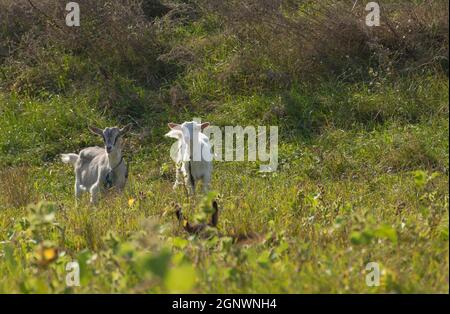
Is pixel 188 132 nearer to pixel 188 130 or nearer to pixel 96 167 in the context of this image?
pixel 188 130

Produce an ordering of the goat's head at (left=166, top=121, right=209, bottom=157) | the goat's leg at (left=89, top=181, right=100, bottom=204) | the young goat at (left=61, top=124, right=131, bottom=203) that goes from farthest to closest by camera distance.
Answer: the young goat at (left=61, top=124, right=131, bottom=203) < the goat's head at (left=166, top=121, right=209, bottom=157) < the goat's leg at (left=89, top=181, right=100, bottom=204)

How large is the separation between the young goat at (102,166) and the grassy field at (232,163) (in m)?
0.32

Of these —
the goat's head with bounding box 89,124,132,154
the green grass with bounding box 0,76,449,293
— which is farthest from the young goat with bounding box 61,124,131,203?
the green grass with bounding box 0,76,449,293

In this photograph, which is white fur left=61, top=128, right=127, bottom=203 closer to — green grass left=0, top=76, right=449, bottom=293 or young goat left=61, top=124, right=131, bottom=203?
young goat left=61, top=124, right=131, bottom=203

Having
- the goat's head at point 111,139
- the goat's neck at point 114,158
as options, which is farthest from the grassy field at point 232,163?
the goat's head at point 111,139

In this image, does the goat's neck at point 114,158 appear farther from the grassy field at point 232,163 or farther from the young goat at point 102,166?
the grassy field at point 232,163

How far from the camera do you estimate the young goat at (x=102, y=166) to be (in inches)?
453

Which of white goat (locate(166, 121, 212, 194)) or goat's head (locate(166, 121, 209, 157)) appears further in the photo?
goat's head (locate(166, 121, 209, 157))

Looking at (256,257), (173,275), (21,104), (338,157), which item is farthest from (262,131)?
(173,275)

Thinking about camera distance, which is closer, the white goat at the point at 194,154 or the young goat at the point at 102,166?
the white goat at the point at 194,154

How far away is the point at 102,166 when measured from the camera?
11.8 m

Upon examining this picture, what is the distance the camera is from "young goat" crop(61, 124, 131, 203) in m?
11.5

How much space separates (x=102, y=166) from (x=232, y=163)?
1.88 meters

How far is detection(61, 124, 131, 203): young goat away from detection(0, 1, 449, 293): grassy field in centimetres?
32
